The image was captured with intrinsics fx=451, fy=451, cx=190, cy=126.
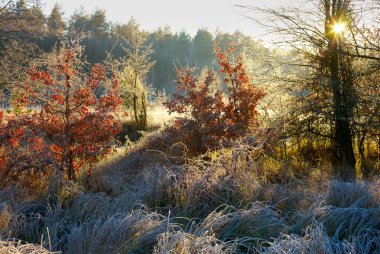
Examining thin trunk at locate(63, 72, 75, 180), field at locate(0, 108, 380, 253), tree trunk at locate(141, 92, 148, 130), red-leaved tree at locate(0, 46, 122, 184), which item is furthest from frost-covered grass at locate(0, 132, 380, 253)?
tree trunk at locate(141, 92, 148, 130)

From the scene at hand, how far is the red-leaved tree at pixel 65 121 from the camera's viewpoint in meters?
7.01

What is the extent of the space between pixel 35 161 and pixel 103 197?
147 cm

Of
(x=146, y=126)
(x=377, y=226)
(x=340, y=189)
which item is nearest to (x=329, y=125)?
(x=340, y=189)

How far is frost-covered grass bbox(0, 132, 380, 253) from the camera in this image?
385 cm

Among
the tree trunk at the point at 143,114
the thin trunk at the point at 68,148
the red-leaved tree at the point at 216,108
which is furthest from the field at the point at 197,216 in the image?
the tree trunk at the point at 143,114

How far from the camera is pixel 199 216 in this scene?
16.6ft

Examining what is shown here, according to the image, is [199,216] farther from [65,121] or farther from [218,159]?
[65,121]

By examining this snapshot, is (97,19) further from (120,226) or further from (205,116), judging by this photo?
(120,226)

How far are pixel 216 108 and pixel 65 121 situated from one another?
10.8 feet

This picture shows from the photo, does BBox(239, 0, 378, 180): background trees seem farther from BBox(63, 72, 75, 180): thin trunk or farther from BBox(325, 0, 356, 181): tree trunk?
BBox(63, 72, 75, 180): thin trunk

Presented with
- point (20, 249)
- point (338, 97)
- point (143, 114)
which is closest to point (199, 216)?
point (20, 249)

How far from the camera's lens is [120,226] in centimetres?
409

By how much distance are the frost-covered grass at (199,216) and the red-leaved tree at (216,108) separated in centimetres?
254

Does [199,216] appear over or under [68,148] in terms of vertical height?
under
